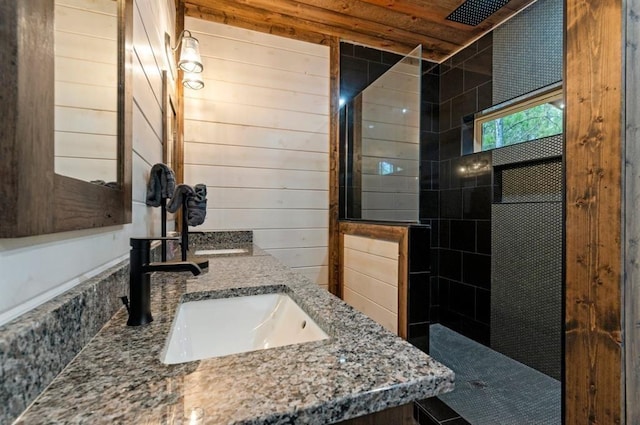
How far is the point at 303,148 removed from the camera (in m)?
2.51

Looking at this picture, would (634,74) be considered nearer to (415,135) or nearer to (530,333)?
(415,135)

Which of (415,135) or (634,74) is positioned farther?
(415,135)

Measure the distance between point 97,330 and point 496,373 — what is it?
230 cm

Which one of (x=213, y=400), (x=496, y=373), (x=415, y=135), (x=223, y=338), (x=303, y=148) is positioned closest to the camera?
(x=213, y=400)

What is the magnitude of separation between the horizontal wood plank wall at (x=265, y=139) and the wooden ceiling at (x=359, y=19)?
0.31ft

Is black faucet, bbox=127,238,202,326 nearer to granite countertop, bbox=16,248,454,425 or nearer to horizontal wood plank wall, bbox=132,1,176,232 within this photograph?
granite countertop, bbox=16,248,454,425

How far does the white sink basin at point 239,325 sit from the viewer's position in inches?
29.4

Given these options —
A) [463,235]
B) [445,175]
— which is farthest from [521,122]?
[463,235]

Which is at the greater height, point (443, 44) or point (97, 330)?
point (443, 44)

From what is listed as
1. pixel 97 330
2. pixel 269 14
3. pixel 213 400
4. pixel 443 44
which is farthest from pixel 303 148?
pixel 213 400

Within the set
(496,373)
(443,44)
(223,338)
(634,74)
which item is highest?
(443,44)

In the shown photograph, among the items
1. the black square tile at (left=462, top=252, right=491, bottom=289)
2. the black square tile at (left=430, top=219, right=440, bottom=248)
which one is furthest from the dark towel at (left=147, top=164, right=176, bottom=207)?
the black square tile at (left=430, top=219, right=440, bottom=248)

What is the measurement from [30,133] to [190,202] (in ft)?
2.87

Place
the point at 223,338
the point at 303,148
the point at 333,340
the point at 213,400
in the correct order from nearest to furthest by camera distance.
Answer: the point at 213,400 → the point at 333,340 → the point at 223,338 → the point at 303,148
